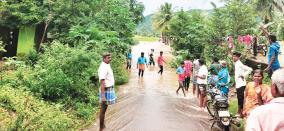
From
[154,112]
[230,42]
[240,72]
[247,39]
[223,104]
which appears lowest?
[154,112]

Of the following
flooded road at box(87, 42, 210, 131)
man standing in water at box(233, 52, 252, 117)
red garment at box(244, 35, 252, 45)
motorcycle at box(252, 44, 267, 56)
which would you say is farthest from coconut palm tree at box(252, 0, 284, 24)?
man standing in water at box(233, 52, 252, 117)

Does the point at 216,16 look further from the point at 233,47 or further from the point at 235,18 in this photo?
the point at 233,47

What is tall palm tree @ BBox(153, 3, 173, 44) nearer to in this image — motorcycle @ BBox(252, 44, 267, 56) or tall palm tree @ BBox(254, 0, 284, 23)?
tall palm tree @ BBox(254, 0, 284, 23)

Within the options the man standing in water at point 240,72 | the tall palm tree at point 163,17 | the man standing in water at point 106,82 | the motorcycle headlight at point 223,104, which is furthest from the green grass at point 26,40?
the tall palm tree at point 163,17

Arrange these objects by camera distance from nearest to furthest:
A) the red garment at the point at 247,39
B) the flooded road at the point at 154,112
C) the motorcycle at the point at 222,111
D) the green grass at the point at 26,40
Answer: the motorcycle at the point at 222,111 < the flooded road at the point at 154,112 < the red garment at the point at 247,39 < the green grass at the point at 26,40

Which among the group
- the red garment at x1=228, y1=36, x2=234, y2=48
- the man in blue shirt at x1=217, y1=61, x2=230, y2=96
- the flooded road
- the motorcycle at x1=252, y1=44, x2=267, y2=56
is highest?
the red garment at x1=228, y1=36, x2=234, y2=48

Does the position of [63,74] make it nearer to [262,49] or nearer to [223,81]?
[223,81]

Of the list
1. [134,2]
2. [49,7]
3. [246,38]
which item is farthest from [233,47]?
[134,2]

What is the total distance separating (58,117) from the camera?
374 inches

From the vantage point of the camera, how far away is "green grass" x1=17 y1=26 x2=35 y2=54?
24.0 metres

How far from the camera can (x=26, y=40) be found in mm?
24219

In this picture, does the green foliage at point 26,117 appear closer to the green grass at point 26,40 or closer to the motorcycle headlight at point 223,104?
the motorcycle headlight at point 223,104

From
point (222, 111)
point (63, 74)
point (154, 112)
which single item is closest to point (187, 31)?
point (63, 74)

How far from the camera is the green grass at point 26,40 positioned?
24016mm
